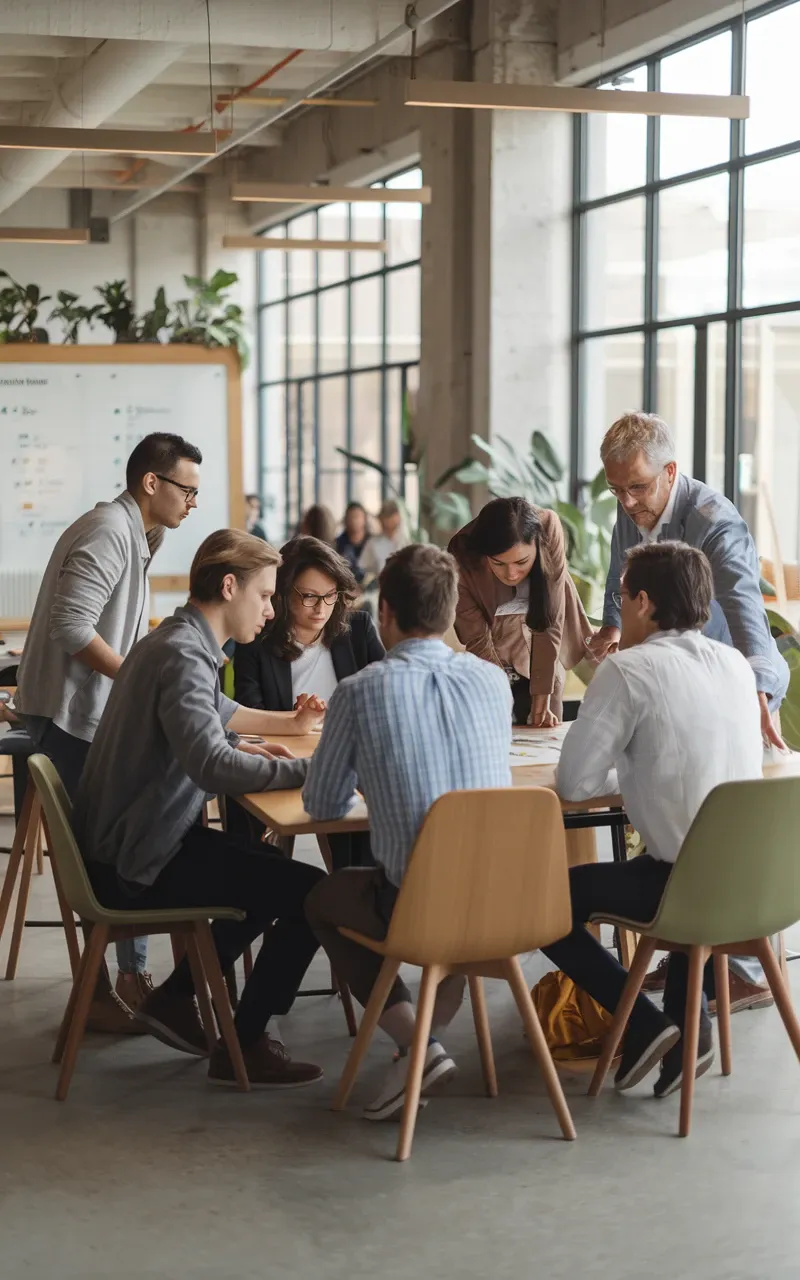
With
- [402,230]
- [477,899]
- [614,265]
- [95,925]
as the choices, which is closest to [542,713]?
[477,899]

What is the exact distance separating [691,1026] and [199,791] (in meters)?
1.24

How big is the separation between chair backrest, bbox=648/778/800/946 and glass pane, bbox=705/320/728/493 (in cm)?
563

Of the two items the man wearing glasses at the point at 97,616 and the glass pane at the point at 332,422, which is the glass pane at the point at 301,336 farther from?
the man wearing glasses at the point at 97,616

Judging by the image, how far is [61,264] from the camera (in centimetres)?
1711

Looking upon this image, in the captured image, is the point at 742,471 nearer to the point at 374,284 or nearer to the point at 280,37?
the point at 280,37

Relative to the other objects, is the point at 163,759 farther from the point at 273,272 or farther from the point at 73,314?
the point at 273,272

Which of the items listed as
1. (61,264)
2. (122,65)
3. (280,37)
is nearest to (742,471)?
(280,37)

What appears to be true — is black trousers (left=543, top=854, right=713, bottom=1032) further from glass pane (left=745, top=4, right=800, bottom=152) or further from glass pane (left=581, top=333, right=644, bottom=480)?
glass pane (left=581, top=333, right=644, bottom=480)

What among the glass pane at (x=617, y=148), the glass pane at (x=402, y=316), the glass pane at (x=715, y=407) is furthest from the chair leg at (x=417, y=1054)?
the glass pane at (x=402, y=316)

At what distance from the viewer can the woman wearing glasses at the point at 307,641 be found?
164 inches

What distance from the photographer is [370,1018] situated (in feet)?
10.5

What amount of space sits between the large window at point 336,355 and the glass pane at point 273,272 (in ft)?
0.04

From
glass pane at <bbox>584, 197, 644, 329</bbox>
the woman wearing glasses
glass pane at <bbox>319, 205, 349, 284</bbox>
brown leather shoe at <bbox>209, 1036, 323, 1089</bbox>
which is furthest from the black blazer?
glass pane at <bbox>319, 205, 349, 284</bbox>

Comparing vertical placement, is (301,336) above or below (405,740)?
above
